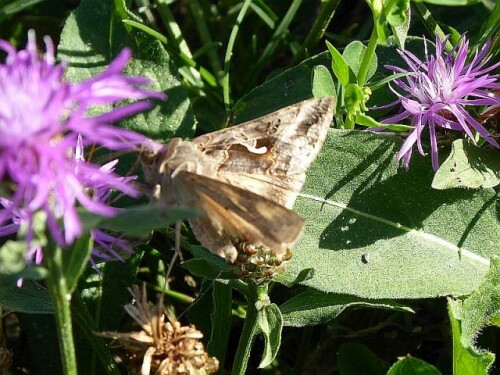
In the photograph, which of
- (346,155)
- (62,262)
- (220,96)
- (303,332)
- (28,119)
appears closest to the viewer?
(28,119)

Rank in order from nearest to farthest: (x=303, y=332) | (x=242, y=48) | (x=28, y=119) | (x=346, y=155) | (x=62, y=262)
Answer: (x=28, y=119) < (x=62, y=262) < (x=346, y=155) < (x=303, y=332) < (x=242, y=48)

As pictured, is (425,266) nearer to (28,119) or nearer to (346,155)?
→ (346,155)

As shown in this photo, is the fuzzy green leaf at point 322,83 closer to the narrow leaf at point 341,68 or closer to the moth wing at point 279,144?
the narrow leaf at point 341,68

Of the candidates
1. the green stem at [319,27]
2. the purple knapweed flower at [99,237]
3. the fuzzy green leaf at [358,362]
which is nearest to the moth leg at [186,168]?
the purple knapweed flower at [99,237]

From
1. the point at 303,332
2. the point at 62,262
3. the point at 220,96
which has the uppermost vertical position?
the point at 62,262

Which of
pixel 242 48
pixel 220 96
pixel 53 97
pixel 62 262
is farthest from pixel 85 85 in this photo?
pixel 242 48

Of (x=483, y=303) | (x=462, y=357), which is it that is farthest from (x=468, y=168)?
(x=462, y=357)

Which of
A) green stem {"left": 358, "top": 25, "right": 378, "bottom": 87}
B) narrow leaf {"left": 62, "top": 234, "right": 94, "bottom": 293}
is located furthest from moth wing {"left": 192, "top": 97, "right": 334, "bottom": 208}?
narrow leaf {"left": 62, "top": 234, "right": 94, "bottom": 293}
